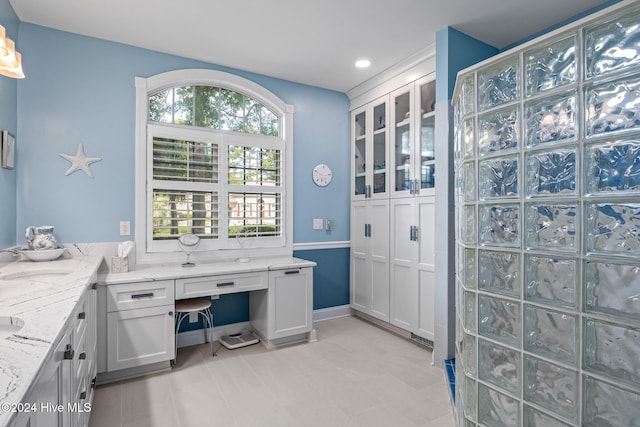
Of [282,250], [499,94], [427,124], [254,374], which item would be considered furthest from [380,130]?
[254,374]

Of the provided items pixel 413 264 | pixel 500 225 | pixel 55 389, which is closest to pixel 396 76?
pixel 413 264

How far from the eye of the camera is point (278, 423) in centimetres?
202

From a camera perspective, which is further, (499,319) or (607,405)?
(499,319)

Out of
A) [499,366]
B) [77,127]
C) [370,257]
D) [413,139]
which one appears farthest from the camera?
[370,257]

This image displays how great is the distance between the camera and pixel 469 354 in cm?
167

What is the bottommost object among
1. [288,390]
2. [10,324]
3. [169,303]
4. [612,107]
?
[288,390]

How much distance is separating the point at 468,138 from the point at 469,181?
8.4 inches

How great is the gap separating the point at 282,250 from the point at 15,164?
2355mm

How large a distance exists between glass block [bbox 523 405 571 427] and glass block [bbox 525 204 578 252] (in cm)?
65

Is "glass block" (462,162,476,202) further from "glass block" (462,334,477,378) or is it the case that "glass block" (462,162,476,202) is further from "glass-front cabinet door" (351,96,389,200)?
"glass-front cabinet door" (351,96,389,200)

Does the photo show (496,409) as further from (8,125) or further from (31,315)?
(8,125)

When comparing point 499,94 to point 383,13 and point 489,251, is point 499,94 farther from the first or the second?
point 383,13

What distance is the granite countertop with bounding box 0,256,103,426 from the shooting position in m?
0.74

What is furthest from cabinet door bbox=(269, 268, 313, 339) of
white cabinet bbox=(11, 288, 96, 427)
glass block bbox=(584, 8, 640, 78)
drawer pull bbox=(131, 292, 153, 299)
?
glass block bbox=(584, 8, 640, 78)
